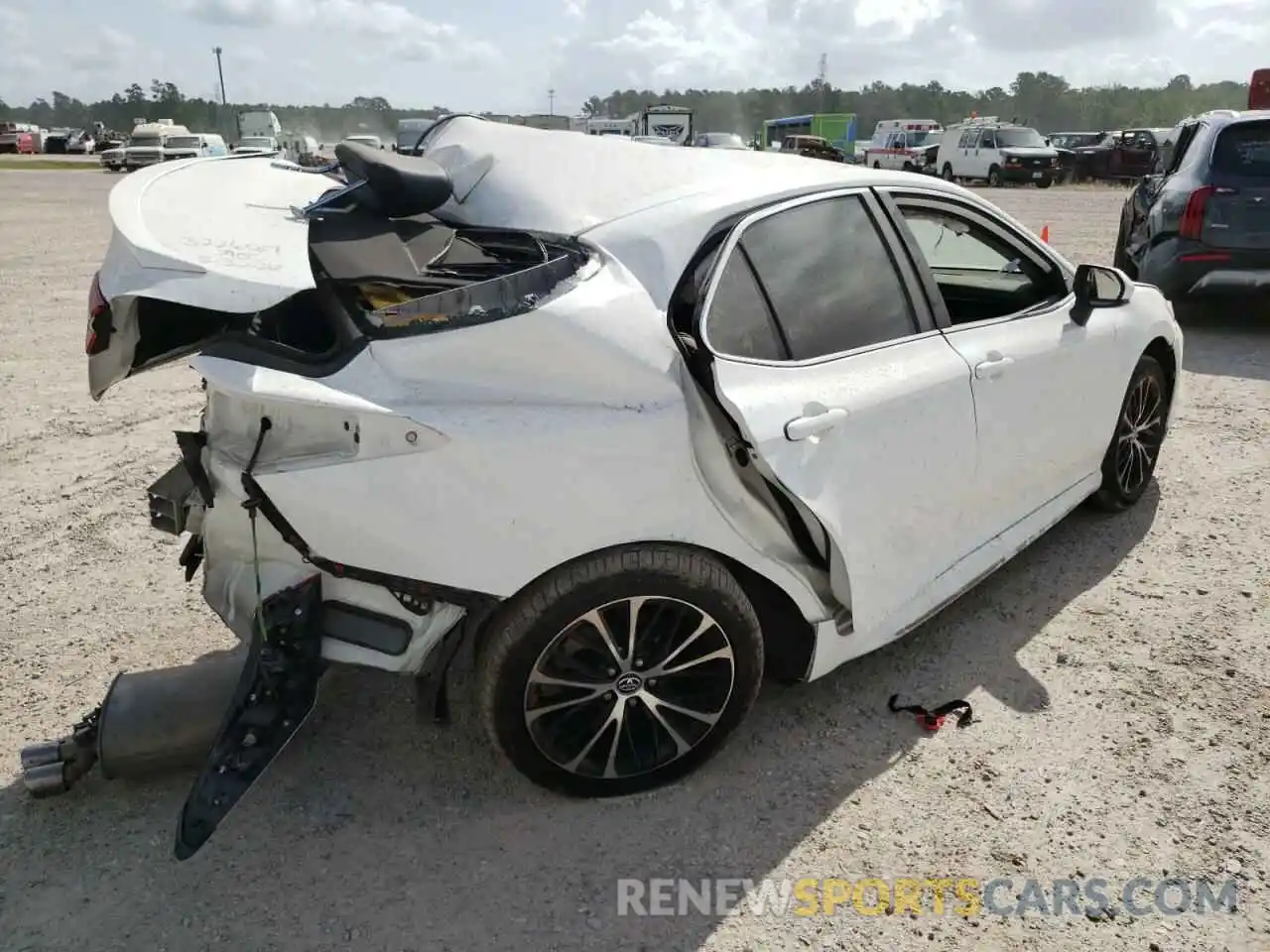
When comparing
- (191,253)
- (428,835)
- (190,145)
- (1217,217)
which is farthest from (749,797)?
(190,145)

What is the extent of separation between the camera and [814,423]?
2.76 m

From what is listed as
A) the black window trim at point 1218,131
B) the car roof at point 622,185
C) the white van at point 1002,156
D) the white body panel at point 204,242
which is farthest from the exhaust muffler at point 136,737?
the white van at point 1002,156

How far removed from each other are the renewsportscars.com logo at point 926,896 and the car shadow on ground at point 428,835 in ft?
0.17

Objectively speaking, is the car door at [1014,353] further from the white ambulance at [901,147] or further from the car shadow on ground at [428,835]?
the white ambulance at [901,147]

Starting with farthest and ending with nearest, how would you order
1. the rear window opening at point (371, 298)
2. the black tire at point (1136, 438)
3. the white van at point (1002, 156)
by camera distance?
the white van at point (1002, 156)
the black tire at point (1136, 438)
the rear window opening at point (371, 298)

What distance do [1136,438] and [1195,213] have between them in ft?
14.5

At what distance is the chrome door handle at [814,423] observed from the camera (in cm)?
271

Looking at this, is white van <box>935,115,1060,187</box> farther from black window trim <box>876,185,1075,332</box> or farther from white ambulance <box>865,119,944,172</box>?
black window trim <box>876,185,1075,332</box>

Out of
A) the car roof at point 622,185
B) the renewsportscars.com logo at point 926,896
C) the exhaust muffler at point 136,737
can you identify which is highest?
the car roof at point 622,185

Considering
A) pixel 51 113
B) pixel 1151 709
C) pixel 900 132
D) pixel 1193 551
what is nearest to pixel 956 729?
pixel 1151 709

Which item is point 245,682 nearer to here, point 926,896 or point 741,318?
point 741,318

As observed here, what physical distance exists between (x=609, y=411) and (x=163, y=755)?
1642 mm

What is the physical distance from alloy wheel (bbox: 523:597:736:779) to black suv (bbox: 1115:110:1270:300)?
7026 millimetres

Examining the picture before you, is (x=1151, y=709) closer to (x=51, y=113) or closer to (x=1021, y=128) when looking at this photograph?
(x=1021, y=128)
